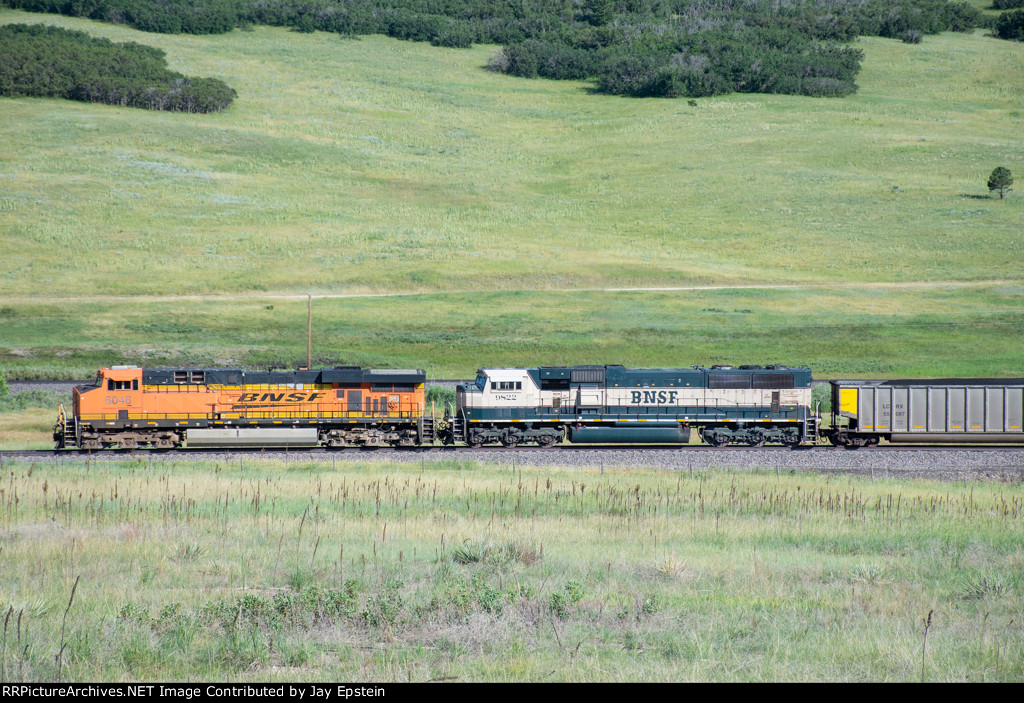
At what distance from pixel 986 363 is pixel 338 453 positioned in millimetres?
38595

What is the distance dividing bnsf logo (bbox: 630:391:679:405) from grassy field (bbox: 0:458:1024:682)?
38.1ft

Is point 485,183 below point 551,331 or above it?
above

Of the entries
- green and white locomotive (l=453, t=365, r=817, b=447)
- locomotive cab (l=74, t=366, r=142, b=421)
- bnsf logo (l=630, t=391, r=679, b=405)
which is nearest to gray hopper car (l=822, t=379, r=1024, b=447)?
green and white locomotive (l=453, t=365, r=817, b=447)

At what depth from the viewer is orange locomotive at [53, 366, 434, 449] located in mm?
31219

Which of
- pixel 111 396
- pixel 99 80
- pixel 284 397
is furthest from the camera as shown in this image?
pixel 99 80

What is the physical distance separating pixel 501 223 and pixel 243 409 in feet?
194

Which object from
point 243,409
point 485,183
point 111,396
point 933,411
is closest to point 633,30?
point 485,183

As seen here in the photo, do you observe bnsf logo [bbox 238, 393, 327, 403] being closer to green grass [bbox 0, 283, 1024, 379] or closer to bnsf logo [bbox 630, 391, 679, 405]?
bnsf logo [bbox 630, 391, 679, 405]

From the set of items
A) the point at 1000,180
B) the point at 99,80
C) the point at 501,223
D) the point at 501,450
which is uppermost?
the point at 99,80

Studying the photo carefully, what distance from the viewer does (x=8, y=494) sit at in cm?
1950

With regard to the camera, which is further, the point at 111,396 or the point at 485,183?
the point at 485,183

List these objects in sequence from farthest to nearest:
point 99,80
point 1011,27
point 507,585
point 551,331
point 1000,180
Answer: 1. point 1011,27
2. point 99,80
3. point 1000,180
4. point 551,331
5. point 507,585

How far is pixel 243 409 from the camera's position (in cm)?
3197

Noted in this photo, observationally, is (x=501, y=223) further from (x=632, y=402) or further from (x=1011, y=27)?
(x=1011, y=27)
